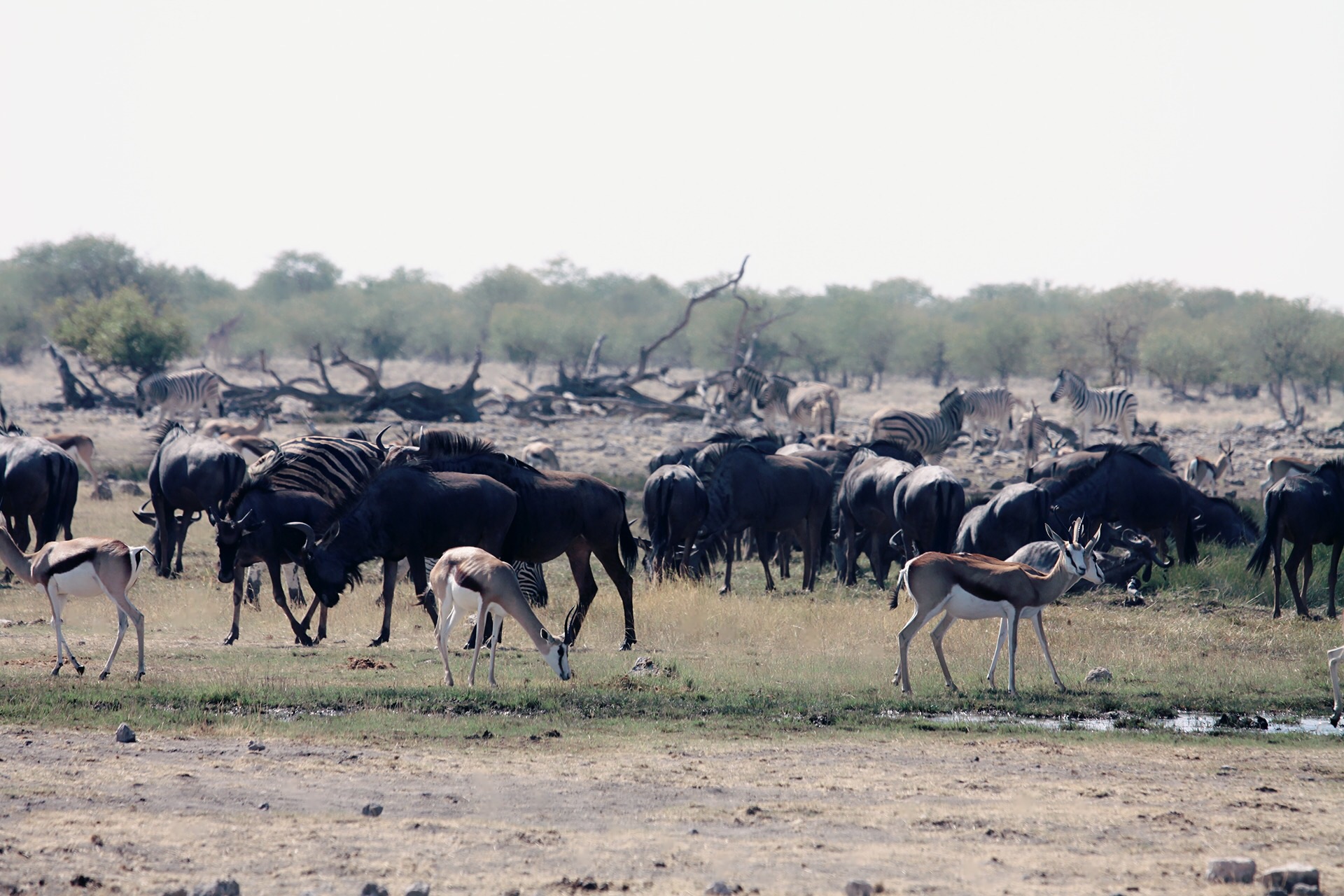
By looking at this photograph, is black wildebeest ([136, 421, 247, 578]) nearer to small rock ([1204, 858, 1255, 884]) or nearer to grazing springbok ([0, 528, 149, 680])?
grazing springbok ([0, 528, 149, 680])

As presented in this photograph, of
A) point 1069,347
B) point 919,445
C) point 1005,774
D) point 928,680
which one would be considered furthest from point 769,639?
point 1069,347

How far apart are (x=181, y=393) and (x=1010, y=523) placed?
2549 cm

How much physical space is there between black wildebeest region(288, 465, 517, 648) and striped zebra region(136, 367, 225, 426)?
2439cm

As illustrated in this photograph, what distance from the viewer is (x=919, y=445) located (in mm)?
28578

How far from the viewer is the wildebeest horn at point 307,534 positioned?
12359 mm

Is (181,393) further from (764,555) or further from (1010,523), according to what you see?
(1010,523)

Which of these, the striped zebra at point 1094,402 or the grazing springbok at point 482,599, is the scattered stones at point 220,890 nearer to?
the grazing springbok at point 482,599

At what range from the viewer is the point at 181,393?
35594 mm

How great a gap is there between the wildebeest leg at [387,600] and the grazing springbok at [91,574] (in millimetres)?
2686

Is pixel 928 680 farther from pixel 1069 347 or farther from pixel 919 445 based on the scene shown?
pixel 1069 347

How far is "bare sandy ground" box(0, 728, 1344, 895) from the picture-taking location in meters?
5.98

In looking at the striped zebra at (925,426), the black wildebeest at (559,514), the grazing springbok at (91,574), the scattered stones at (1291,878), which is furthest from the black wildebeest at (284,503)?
the striped zebra at (925,426)

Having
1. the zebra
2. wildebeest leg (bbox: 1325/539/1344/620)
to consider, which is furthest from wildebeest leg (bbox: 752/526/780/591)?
the zebra

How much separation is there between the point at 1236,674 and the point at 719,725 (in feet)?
15.9
